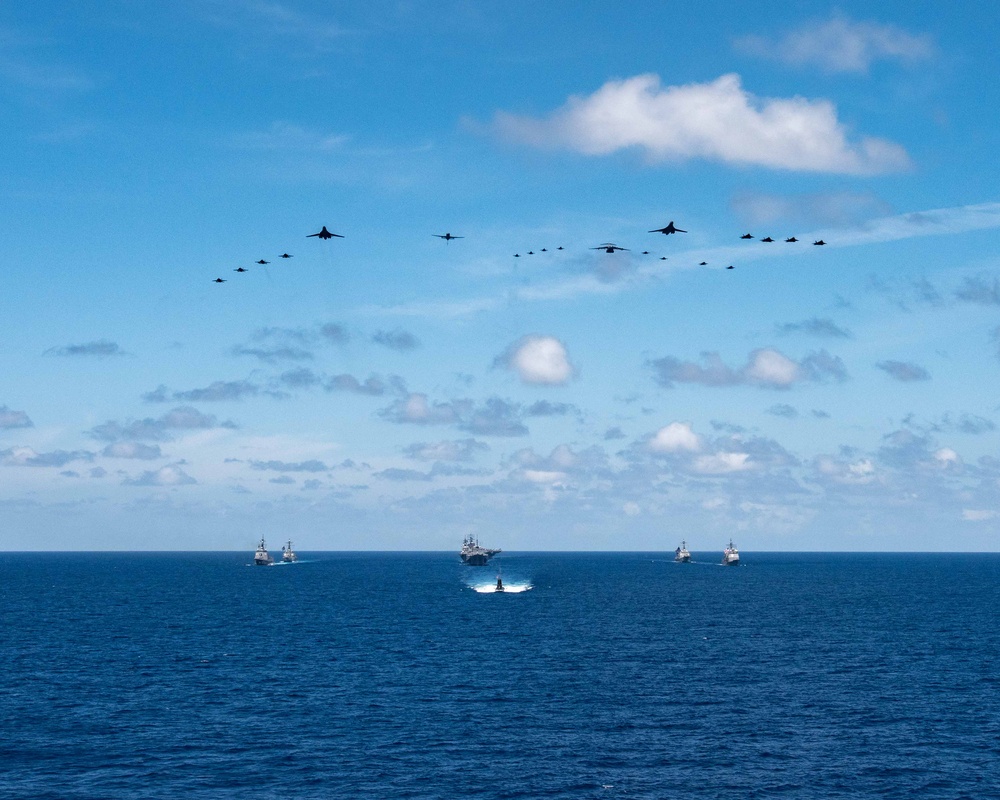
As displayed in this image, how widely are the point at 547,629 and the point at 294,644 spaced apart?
4417cm

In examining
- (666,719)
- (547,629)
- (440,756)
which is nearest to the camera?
(440,756)

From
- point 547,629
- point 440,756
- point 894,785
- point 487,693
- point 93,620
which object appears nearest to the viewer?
point 894,785

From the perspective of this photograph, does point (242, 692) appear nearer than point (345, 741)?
No

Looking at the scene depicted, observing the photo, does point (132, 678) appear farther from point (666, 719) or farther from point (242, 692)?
point (666, 719)

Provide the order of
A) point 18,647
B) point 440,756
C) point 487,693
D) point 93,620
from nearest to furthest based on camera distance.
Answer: point 440,756 → point 487,693 → point 18,647 → point 93,620

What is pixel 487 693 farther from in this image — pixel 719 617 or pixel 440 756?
pixel 719 617

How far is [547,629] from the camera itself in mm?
172875

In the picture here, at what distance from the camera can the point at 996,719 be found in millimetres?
99375

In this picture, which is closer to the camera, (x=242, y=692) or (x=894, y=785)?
(x=894, y=785)

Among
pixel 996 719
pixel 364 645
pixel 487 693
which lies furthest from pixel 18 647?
pixel 996 719

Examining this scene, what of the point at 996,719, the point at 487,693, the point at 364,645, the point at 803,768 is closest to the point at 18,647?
the point at 364,645

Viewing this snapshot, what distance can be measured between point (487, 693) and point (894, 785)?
4681 cm

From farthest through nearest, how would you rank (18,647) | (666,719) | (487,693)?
1. (18,647)
2. (487,693)
3. (666,719)

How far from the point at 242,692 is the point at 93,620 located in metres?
97.6
